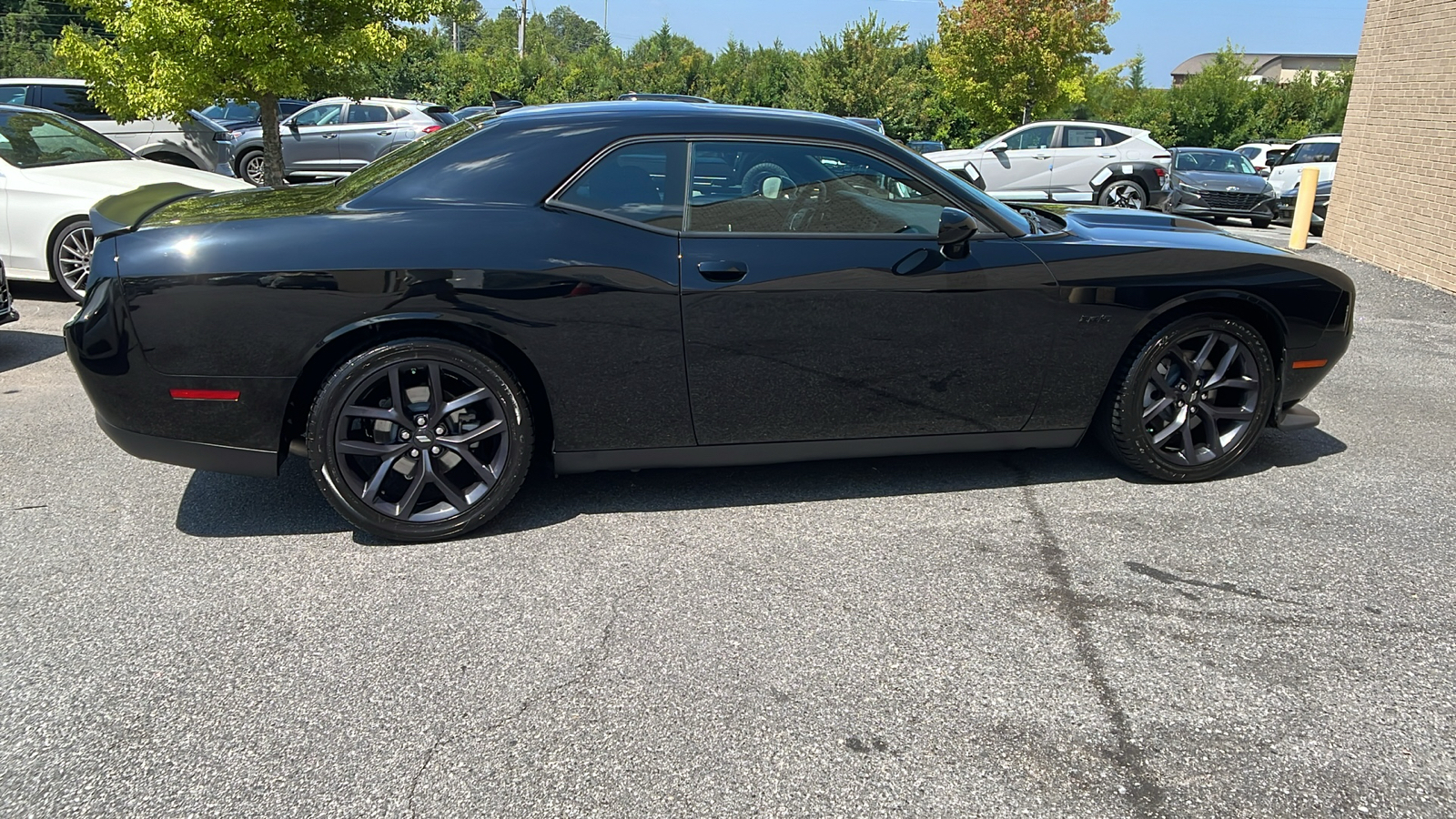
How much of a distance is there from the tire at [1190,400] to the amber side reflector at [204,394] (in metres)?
3.41

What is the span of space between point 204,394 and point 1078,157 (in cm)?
1547

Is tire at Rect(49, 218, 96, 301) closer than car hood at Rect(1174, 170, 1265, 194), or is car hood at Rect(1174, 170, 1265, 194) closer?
tire at Rect(49, 218, 96, 301)

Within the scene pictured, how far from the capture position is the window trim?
12.7 ft

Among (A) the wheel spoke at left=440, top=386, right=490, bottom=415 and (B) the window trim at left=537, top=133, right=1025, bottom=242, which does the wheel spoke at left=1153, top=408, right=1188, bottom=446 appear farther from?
(A) the wheel spoke at left=440, top=386, right=490, bottom=415

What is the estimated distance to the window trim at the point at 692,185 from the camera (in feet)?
12.7

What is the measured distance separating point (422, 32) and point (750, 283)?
1190cm

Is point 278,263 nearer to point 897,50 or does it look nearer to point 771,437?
point 771,437

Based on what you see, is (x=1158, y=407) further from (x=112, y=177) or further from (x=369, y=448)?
(x=112, y=177)

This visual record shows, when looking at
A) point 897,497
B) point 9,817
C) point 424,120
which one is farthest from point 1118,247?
point 424,120

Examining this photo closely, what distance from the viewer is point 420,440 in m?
3.82

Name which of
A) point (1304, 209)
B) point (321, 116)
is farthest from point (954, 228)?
point (321, 116)

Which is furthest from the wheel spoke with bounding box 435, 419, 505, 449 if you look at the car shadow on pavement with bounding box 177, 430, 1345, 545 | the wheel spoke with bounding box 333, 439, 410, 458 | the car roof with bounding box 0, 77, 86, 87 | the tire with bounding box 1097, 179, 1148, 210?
the tire with bounding box 1097, 179, 1148, 210

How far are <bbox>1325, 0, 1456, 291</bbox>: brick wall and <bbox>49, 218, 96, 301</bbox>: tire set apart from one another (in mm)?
11697

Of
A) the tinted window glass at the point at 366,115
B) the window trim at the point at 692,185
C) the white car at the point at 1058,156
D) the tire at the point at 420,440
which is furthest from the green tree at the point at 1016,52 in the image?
the tire at the point at 420,440
